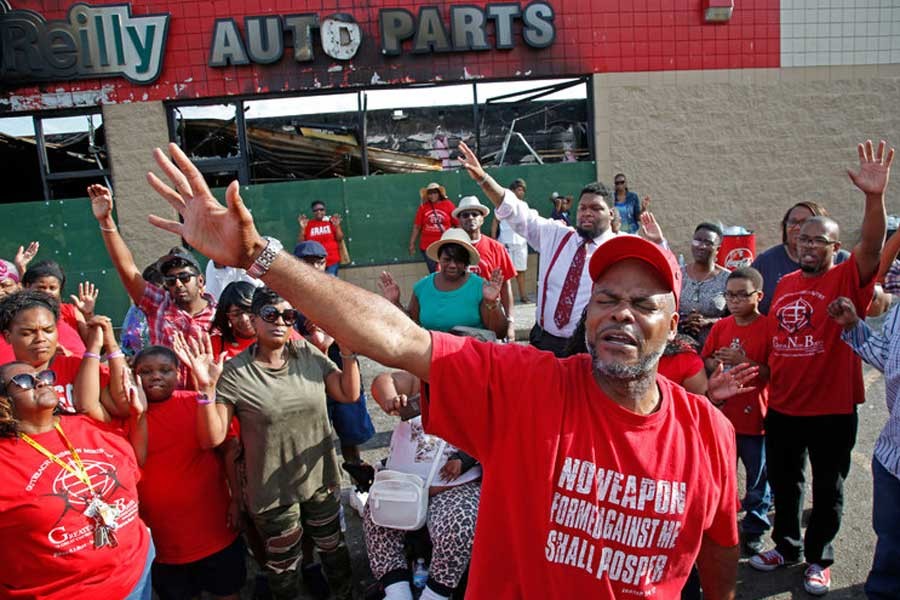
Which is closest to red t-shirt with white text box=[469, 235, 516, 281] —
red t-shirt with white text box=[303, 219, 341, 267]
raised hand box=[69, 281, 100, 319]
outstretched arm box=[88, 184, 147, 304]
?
outstretched arm box=[88, 184, 147, 304]

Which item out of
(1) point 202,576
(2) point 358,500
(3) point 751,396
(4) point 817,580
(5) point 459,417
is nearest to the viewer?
(5) point 459,417

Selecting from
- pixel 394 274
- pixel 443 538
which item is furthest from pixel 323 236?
pixel 443 538

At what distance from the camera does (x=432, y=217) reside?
392 inches

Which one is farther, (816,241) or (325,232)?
(325,232)

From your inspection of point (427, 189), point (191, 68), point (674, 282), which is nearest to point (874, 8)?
point (427, 189)

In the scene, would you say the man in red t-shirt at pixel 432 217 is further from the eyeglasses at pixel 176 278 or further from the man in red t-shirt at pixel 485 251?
the eyeglasses at pixel 176 278

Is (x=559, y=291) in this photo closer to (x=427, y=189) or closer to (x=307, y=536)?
(x=307, y=536)

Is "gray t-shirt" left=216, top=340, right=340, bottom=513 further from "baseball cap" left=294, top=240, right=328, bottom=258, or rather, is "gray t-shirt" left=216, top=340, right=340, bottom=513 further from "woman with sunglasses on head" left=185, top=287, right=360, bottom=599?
"baseball cap" left=294, top=240, right=328, bottom=258

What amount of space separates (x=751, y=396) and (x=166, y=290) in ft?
11.9

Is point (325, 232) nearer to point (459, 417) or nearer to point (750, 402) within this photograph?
point (750, 402)

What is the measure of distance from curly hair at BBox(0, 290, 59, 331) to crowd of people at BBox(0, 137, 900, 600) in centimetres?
2

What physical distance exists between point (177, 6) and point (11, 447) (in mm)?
9099

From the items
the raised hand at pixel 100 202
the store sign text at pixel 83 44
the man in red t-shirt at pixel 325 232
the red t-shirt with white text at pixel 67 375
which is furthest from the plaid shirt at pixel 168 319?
the store sign text at pixel 83 44

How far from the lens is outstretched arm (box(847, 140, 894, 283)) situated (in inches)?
129
